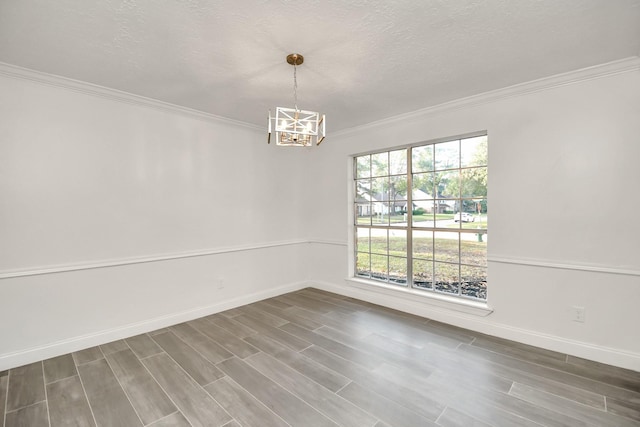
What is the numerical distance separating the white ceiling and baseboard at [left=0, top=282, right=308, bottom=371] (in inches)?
100

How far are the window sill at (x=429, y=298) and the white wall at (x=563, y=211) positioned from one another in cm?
6

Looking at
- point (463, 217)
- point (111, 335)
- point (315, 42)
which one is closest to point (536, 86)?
point (463, 217)

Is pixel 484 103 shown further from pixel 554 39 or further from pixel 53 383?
pixel 53 383

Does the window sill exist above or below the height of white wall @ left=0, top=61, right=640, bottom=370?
below

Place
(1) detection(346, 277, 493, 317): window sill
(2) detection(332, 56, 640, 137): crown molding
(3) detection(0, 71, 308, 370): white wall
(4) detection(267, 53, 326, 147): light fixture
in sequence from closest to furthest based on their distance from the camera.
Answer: (4) detection(267, 53, 326, 147): light fixture, (2) detection(332, 56, 640, 137): crown molding, (3) detection(0, 71, 308, 370): white wall, (1) detection(346, 277, 493, 317): window sill

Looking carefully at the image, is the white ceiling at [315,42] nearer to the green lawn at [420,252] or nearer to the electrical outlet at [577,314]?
the green lawn at [420,252]

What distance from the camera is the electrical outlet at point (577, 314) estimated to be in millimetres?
2631

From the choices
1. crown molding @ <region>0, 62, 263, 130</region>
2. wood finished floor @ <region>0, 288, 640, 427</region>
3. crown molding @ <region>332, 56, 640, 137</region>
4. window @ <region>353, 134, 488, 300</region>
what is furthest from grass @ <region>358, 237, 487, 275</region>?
crown molding @ <region>0, 62, 263, 130</region>

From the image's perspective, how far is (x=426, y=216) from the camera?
12.4ft

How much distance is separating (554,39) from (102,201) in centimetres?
429

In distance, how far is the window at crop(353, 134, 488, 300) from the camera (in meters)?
3.38

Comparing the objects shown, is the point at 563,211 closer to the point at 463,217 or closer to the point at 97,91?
the point at 463,217

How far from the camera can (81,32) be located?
201 centimetres

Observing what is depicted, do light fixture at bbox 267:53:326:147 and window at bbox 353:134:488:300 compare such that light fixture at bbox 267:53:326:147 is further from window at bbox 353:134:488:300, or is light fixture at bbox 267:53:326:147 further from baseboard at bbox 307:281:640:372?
baseboard at bbox 307:281:640:372
